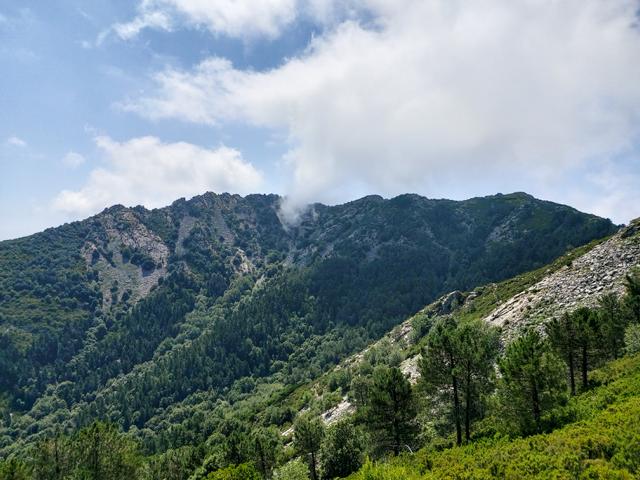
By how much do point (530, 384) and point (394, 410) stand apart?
16288 millimetres

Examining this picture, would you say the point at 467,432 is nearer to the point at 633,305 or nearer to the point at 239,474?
the point at 239,474

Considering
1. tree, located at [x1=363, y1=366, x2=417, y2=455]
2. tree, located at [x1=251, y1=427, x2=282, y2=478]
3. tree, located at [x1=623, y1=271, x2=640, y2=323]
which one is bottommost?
tree, located at [x1=251, y1=427, x2=282, y2=478]

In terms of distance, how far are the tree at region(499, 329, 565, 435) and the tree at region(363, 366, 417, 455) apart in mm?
11972

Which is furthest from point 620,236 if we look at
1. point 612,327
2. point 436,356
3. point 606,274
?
point 436,356

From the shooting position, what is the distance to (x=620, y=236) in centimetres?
10062

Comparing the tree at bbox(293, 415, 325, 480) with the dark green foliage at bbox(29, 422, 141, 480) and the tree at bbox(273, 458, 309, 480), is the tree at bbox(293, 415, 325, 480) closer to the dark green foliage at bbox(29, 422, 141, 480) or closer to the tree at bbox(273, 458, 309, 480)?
the tree at bbox(273, 458, 309, 480)

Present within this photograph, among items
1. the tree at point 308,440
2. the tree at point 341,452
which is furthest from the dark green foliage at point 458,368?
the tree at point 308,440

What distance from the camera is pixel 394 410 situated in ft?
155

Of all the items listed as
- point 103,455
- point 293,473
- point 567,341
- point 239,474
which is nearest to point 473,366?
point 567,341

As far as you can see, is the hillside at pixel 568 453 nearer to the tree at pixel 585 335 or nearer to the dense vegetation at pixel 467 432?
the dense vegetation at pixel 467 432

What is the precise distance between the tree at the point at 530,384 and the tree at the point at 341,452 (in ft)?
72.6

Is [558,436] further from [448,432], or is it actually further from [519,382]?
[448,432]

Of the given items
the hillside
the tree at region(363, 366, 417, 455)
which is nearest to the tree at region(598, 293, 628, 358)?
the hillside

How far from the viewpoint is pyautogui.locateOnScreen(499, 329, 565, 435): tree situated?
1411 inches
